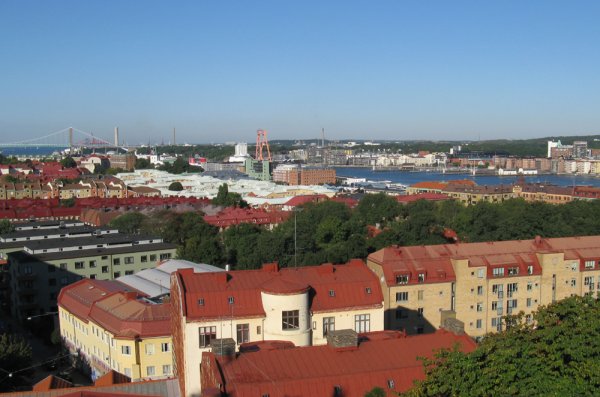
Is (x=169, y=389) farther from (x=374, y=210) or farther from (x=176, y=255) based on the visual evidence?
(x=374, y=210)

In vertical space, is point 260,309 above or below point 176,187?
above

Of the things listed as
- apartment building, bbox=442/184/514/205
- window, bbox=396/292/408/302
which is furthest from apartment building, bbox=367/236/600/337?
apartment building, bbox=442/184/514/205

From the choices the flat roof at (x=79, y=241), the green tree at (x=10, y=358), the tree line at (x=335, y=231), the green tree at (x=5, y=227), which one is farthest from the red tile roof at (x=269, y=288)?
the green tree at (x=5, y=227)

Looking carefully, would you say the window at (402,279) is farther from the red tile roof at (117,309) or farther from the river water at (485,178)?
the river water at (485,178)

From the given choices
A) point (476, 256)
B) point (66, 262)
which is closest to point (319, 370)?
point (476, 256)

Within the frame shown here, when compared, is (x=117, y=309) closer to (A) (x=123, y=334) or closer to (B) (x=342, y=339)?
(A) (x=123, y=334)

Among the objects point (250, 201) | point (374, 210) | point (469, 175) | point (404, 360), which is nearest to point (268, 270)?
point (404, 360)
